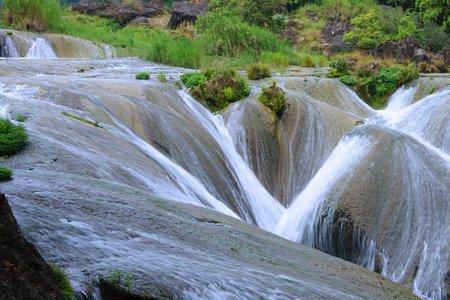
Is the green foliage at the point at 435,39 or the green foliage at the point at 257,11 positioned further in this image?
the green foliage at the point at 257,11

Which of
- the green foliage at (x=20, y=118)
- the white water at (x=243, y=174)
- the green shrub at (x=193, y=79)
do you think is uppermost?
the green foliage at (x=20, y=118)

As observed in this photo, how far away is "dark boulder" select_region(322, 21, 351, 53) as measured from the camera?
29922mm

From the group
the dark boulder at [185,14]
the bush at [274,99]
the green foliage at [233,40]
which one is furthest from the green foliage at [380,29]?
the bush at [274,99]

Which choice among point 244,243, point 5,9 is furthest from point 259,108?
point 5,9

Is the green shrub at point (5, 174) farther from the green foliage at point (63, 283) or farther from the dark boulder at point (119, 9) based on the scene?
the dark boulder at point (119, 9)

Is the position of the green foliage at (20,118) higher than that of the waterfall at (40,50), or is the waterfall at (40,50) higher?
the green foliage at (20,118)

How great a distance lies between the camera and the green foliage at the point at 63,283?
3651 mm

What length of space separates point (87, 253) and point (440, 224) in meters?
5.94

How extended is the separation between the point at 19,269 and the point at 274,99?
9.96 m

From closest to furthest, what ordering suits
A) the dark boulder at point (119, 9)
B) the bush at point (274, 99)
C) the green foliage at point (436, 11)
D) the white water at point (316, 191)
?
1. the white water at point (316, 191)
2. the bush at point (274, 99)
3. the green foliage at point (436, 11)
4. the dark boulder at point (119, 9)

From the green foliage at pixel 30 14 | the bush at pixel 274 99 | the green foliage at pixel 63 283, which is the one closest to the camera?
the green foliage at pixel 63 283

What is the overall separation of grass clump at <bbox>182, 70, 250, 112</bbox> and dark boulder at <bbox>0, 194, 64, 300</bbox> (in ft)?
32.2

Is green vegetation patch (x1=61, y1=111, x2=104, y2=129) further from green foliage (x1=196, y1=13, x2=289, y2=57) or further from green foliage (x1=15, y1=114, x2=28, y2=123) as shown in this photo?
green foliage (x1=196, y1=13, x2=289, y2=57)

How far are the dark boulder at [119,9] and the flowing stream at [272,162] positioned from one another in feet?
83.8
